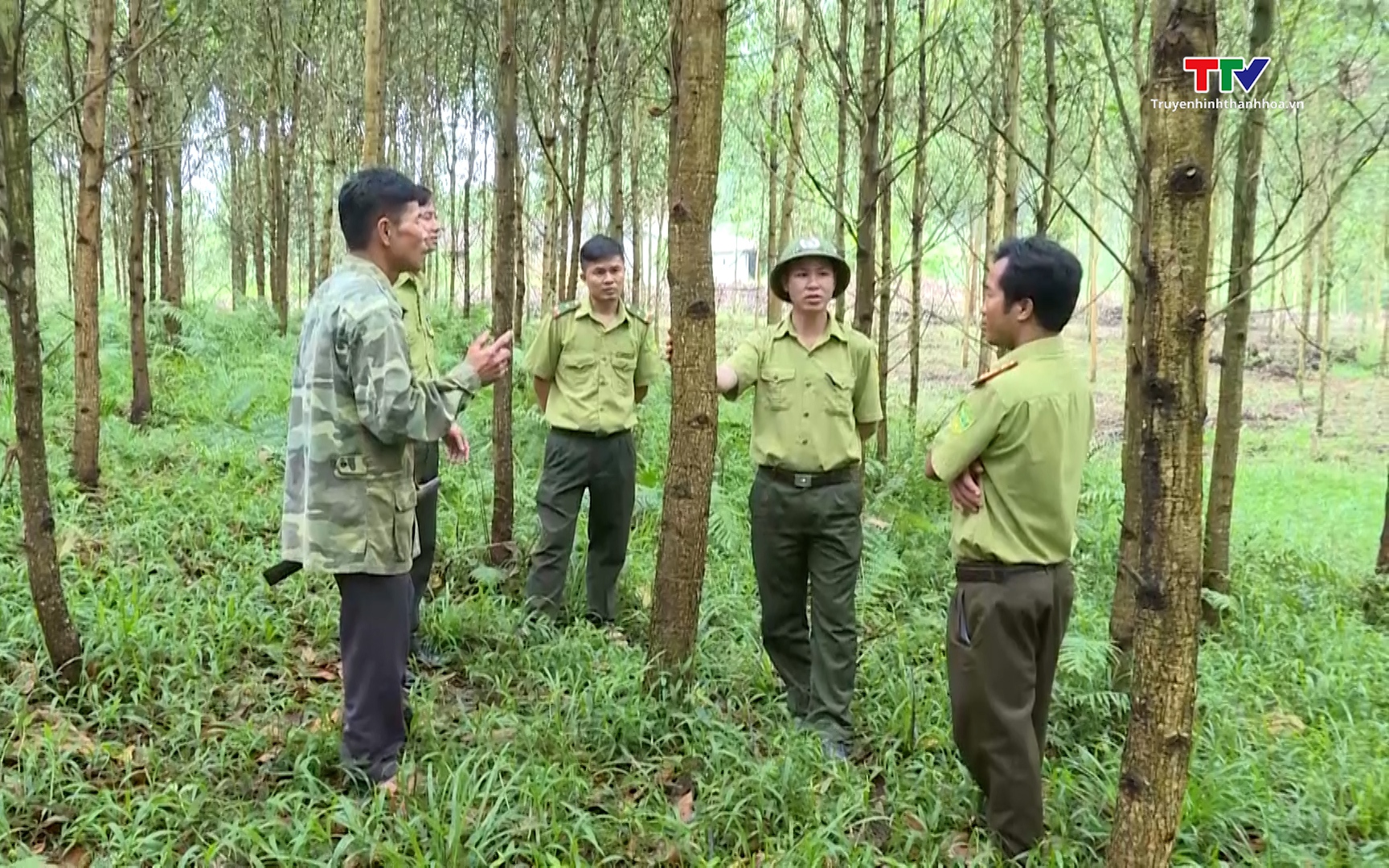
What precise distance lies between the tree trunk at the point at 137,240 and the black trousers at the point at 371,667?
4636 mm

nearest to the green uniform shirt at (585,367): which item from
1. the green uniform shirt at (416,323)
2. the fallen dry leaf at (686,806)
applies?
the green uniform shirt at (416,323)

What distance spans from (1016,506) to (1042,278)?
0.67 metres

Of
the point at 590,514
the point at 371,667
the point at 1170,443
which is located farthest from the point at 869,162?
the point at 371,667

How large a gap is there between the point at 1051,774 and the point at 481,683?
7.56 feet

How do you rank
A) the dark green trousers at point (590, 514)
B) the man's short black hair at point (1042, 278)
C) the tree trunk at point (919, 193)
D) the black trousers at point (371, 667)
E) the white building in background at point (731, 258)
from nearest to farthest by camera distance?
1. the man's short black hair at point (1042, 278)
2. the black trousers at point (371, 667)
3. the dark green trousers at point (590, 514)
4. the tree trunk at point (919, 193)
5. the white building in background at point (731, 258)

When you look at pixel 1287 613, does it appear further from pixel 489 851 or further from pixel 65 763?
pixel 65 763

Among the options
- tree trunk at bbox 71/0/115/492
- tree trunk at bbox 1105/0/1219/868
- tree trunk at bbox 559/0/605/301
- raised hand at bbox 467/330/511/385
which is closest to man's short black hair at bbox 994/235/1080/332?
tree trunk at bbox 1105/0/1219/868

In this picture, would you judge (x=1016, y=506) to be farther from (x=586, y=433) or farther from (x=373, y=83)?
(x=373, y=83)

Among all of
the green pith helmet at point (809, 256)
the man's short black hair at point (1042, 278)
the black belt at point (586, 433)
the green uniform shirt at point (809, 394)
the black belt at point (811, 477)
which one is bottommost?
the black belt at point (811, 477)

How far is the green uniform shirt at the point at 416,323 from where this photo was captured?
4133mm

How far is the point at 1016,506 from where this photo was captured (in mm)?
2686

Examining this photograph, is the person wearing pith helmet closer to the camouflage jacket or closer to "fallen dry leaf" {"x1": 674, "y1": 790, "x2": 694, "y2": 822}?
"fallen dry leaf" {"x1": 674, "y1": 790, "x2": 694, "y2": 822}

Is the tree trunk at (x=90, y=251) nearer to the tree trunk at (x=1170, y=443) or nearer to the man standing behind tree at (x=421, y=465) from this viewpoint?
the man standing behind tree at (x=421, y=465)

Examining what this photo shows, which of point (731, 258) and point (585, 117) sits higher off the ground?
point (731, 258)
